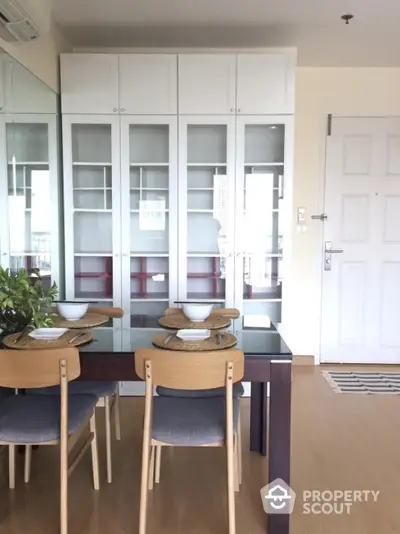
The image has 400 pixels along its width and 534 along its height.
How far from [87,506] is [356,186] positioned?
3313mm

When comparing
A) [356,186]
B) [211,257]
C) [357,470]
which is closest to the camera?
[357,470]

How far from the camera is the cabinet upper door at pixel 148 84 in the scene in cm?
341

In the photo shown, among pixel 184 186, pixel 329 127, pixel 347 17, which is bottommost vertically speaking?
pixel 184 186

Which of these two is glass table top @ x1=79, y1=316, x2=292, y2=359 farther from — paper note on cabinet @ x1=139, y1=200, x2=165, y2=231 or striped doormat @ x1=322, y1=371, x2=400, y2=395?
striped doormat @ x1=322, y1=371, x2=400, y2=395

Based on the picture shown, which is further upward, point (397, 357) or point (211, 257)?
point (211, 257)

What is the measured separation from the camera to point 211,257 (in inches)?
143

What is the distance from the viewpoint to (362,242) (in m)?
4.31

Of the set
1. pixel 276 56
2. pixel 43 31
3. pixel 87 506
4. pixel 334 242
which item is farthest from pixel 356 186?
pixel 87 506

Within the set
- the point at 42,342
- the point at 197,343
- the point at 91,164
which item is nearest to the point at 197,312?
the point at 197,343

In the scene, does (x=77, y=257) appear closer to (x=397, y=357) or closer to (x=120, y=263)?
(x=120, y=263)

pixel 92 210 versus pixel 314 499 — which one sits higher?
pixel 92 210

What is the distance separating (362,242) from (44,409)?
10.4 ft

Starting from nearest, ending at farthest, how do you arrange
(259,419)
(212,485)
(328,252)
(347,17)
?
(212,485) → (259,419) → (347,17) → (328,252)

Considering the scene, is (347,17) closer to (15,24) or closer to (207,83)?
(207,83)
